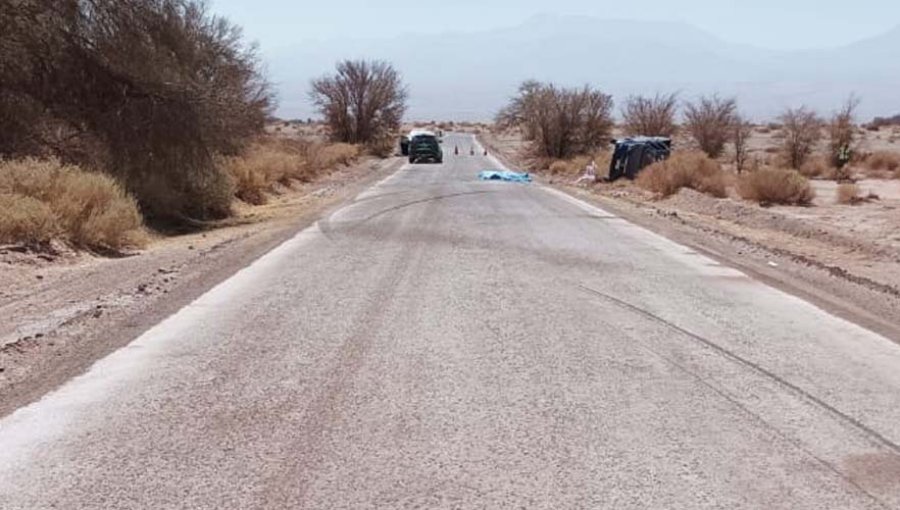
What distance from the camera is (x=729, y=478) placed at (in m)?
5.17

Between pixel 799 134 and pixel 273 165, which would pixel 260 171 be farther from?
pixel 799 134

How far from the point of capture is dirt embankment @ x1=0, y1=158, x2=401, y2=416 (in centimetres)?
767

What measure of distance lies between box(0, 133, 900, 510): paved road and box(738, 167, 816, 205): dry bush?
18.5 metres

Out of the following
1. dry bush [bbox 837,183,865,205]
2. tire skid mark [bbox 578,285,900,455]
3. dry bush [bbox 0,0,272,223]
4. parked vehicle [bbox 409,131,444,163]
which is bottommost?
parked vehicle [bbox 409,131,444,163]

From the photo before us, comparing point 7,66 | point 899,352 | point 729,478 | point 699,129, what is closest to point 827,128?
point 699,129

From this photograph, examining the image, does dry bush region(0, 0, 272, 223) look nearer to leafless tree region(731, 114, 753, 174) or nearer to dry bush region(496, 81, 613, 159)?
leafless tree region(731, 114, 753, 174)

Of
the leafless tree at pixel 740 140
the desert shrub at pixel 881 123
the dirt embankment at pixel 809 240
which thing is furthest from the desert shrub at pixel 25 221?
the desert shrub at pixel 881 123

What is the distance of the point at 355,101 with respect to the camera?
84.8 meters

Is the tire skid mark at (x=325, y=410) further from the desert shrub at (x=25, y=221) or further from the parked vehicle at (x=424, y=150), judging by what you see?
the parked vehicle at (x=424, y=150)

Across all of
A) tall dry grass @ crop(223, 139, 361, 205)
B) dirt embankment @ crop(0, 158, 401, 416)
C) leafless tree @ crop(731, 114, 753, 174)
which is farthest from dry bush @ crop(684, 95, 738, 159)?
dirt embankment @ crop(0, 158, 401, 416)

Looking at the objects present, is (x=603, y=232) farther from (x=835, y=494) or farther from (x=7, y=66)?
(x=835, y=494)

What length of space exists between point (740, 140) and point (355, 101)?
4309 centimetres

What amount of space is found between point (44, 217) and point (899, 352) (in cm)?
1144

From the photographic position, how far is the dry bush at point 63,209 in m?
14.5
